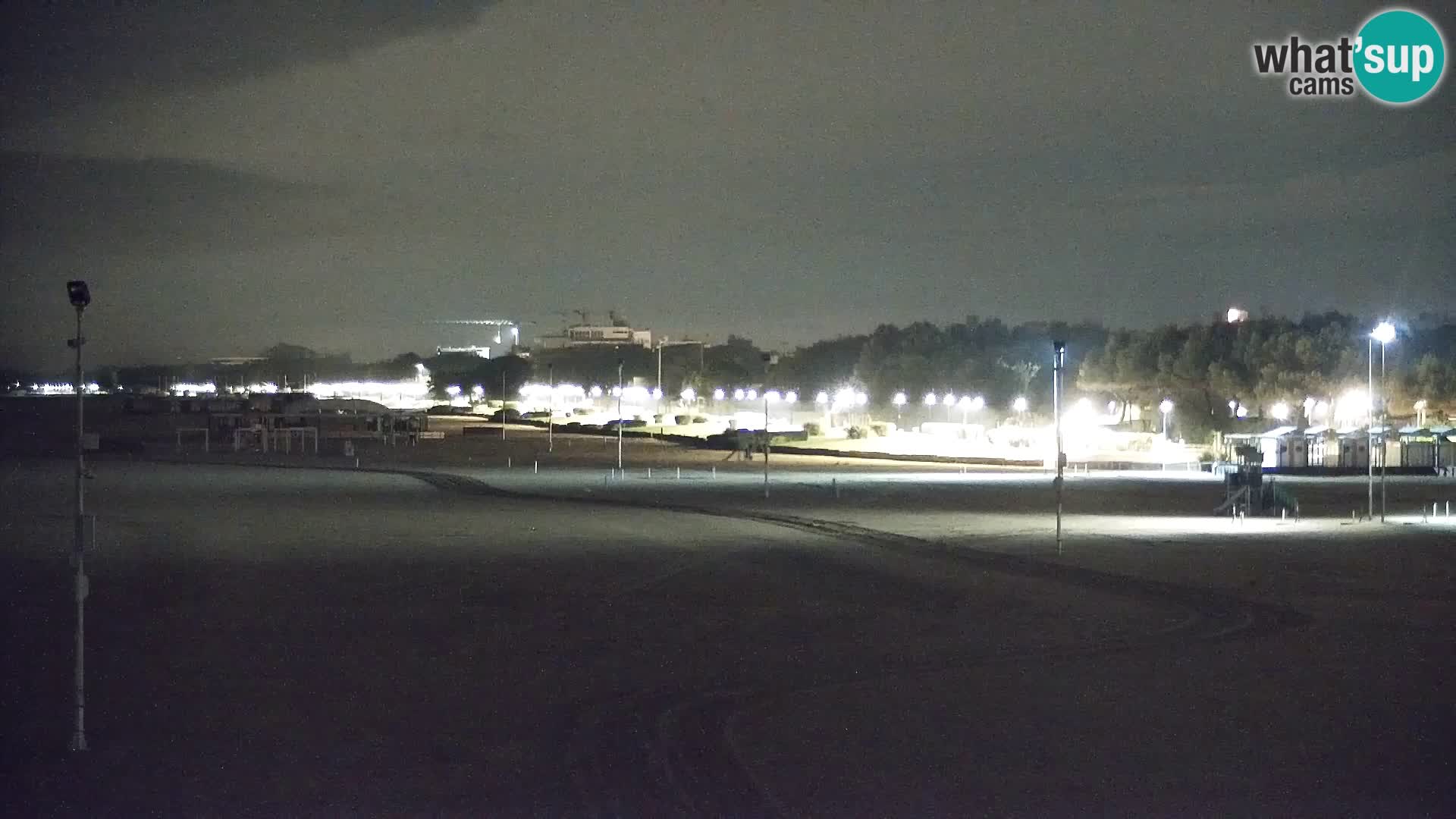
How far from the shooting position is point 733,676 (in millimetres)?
15070

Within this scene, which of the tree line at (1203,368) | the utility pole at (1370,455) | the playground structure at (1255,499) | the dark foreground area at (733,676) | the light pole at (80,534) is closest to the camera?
the dark foreground area at (733,676)

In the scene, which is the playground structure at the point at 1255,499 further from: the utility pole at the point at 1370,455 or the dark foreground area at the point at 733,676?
the dark foreground area at the point at 733,676

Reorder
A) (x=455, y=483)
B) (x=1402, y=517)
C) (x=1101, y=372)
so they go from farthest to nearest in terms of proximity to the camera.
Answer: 1. (x=1101, y=372)
2. (x=455, y=483)
3. (x=1402, y=517)

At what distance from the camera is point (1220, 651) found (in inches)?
661

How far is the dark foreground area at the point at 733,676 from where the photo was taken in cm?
1055

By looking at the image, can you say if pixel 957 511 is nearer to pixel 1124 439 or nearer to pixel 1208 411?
pixel 1124 439

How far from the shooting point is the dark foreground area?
1055cm

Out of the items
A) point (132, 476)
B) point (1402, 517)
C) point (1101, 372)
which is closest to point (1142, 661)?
point (1402, 517)

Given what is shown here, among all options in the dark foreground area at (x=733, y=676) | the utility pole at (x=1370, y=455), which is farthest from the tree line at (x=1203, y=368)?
the dark foreground area at (x=733, y=676)

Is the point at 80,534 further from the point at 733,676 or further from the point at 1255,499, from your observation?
the point at 1255,499

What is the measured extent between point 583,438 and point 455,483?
4335cm

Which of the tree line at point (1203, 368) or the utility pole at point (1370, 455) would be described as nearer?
the utility pole at point (1370, 455)

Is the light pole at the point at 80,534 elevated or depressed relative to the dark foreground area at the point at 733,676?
elevated

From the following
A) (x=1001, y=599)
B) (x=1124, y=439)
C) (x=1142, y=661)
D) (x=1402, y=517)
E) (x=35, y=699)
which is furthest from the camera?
(x=1124, y=439)
